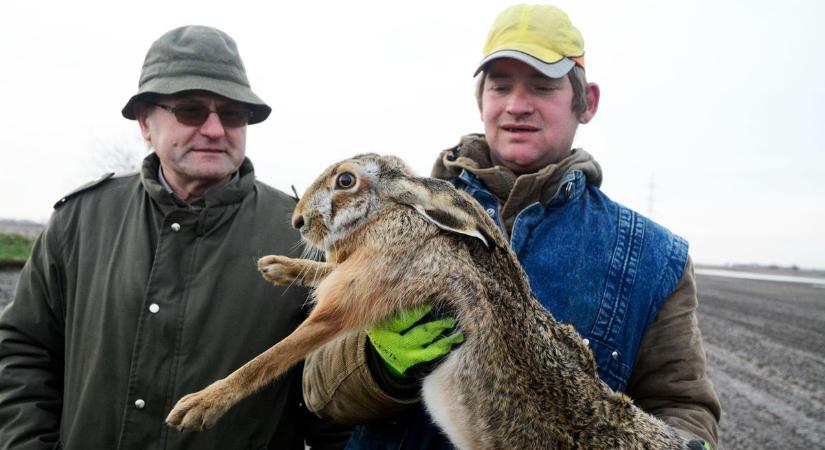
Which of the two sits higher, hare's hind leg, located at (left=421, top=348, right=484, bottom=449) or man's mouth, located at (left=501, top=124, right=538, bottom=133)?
man's mouth, located at (left=501, top=124, right=538, bottom=133)

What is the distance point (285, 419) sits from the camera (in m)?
3.25

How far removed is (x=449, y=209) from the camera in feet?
8.24

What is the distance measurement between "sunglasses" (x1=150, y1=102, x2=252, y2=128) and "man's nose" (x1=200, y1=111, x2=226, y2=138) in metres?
0.02

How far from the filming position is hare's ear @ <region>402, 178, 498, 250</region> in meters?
2.44

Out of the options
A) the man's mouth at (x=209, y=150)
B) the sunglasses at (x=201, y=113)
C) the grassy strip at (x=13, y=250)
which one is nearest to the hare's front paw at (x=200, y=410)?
the man's mouth at (x=209, y=150)

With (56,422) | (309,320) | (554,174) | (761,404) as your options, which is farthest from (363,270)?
(761,404)

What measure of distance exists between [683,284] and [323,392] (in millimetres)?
1691

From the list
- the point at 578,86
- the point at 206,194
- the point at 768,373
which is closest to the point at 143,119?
the point at 206,194

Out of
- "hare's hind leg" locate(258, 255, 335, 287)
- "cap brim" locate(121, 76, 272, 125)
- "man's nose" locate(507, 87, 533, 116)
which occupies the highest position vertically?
"man's nose" locate(507, 87, 533, 116)

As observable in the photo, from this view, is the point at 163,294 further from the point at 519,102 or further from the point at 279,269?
the point at 519,102

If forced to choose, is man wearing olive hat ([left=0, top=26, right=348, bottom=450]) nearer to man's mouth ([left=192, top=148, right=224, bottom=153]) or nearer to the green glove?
man's mouth ([left=192, top=148, right=224, bottom=153])

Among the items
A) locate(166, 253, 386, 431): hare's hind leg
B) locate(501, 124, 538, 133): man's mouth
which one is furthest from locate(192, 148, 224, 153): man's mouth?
locate(501, 124, 538, 133): man's mouth

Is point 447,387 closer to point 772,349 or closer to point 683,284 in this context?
point 683,284

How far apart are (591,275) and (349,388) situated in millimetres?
1165
